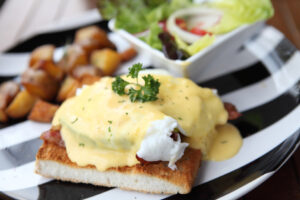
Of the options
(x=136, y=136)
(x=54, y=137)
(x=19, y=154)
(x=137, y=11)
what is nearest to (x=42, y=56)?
(x=137, y=11)

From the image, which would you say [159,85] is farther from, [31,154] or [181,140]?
[31,154]

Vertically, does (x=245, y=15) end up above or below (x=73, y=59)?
above

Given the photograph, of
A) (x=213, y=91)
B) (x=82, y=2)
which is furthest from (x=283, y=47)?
(x=82, y=2)

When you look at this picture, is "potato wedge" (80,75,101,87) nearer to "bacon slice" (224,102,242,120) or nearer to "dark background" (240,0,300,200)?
"bacon slice" (224,102,242,120)

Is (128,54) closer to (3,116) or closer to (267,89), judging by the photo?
(3,116)

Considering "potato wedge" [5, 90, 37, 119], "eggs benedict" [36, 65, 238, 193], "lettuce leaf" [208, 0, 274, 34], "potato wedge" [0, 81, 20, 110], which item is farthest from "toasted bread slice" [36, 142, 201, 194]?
"lettuce leaf" [208, 0, 274, 34]

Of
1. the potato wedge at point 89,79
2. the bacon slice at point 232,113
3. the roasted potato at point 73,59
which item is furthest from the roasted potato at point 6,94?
the bacon slice at point 232,113
